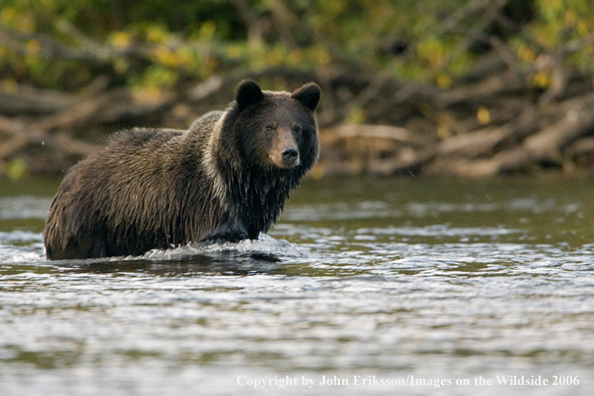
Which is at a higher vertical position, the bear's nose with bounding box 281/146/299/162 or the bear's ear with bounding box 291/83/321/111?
the bear's ear with bounding box 291/83/321/111

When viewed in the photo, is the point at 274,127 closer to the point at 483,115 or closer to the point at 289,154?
the point at 289,154

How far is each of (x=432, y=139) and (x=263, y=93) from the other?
10.7 metres

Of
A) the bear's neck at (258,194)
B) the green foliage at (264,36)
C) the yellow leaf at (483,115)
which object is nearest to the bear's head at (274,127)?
the bear's neck at (258,194)

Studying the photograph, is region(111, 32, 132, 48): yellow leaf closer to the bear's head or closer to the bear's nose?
the bear's head

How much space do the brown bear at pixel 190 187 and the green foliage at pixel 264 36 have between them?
9053 millimetres

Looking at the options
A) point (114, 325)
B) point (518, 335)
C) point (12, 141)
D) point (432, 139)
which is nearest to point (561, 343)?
point (518, 335)

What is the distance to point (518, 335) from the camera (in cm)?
461

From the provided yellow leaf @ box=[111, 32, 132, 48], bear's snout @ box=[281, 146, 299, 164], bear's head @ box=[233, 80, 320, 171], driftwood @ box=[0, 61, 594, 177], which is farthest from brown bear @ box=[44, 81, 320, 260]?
yellow leaf @ box=[111, 32, 132, 48]

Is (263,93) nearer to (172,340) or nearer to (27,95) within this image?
(172,340)

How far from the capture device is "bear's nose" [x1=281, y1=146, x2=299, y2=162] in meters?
7.15

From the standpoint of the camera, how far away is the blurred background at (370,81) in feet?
55.0

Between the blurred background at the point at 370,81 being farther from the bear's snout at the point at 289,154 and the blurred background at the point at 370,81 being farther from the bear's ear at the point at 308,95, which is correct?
the bear's snout at the point at 289,154

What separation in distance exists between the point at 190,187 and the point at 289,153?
861mm

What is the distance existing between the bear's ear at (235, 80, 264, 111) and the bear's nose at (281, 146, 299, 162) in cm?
60
